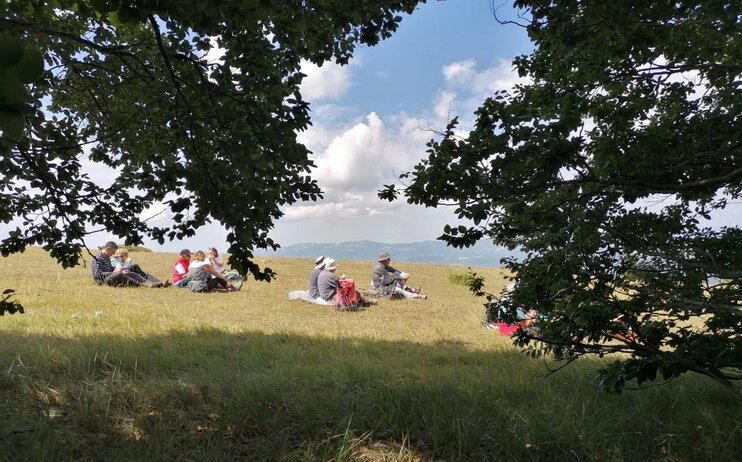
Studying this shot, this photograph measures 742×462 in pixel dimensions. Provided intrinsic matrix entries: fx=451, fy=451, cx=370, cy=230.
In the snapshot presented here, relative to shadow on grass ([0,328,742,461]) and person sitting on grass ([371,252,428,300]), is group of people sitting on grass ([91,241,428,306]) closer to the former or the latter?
person sitting on grass ([371,252,428,300])

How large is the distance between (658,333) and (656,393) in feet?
6.36

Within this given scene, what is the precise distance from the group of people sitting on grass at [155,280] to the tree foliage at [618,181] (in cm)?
1022

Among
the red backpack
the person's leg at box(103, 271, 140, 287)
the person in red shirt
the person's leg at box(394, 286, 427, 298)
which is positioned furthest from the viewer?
the person's leg at box(394, 286, 427, 298)

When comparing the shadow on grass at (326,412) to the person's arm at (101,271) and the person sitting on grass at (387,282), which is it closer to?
the person's arm at (101,271)

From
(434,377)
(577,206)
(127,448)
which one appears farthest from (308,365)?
(577,206)

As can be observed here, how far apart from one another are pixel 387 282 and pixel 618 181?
10.9 m

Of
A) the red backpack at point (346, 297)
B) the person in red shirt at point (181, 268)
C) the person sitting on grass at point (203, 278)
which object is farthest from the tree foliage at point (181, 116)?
the person in red shirt at point (181, 268)

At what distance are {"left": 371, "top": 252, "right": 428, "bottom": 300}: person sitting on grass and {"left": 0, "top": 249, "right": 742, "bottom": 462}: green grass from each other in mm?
6592

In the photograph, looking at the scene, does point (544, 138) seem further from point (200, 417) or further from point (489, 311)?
point (200, 417)

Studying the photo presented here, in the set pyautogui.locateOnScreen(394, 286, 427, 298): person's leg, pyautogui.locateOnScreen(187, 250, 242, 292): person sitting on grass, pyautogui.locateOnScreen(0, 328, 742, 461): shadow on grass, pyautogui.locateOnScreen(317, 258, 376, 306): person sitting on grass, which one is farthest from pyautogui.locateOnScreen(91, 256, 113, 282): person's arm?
pyautogui.locateOnScreen(394, 286, 427, 298): person's leg

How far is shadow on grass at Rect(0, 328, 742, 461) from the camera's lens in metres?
3.19

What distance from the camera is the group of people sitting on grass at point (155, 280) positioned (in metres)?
11.9

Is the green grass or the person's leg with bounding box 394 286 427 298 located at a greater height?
the person's leg with bounding box 394 286 427 298

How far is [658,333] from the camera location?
2996 millimetres
